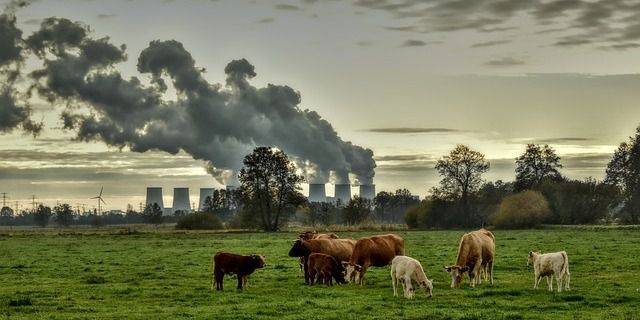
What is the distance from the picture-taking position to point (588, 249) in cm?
4453

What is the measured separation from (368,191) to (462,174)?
86325 millimetres

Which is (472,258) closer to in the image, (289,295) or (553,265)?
(553,265)

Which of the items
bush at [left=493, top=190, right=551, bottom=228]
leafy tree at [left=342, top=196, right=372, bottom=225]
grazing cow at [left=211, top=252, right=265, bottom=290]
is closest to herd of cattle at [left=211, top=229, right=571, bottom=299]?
grazing cow at [left=211, top=252, right=265, bottom=290]

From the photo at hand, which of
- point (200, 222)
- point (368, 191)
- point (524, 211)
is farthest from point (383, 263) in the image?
point (368, 191)

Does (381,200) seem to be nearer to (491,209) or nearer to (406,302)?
(491,209)

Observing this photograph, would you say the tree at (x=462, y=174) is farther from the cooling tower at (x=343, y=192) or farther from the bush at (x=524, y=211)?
the cooling tower at (x=343, y=192)

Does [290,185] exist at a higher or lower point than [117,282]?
higher

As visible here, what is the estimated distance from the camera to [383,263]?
96.5 ft

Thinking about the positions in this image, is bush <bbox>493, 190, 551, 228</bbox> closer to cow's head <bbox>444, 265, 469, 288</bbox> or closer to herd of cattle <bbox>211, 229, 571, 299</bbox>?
herd of cattle <bbox>211, 229, 571, 299</bbox>

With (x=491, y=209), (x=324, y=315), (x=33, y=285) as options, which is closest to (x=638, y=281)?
(x=324, y=315)

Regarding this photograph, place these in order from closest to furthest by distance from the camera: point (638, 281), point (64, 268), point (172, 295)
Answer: point (172, 295) < point (638, 281) < point (64, 268)

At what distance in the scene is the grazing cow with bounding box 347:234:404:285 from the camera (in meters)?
28.0

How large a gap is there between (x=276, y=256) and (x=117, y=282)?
14212 mm

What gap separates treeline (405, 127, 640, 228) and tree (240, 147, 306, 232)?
63.7 feet
